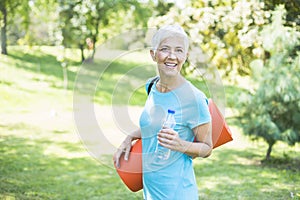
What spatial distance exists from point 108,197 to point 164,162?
9.56 ft

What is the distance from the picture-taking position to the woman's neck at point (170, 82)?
1.89 m

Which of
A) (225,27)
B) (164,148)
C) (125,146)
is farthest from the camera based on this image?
(225,27)

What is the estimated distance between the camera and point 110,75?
8.71ft

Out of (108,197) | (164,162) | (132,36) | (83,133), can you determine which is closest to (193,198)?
(164,162)

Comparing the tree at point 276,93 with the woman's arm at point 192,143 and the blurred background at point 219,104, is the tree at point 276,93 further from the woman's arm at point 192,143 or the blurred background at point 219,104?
the woman's arm at point 192,143

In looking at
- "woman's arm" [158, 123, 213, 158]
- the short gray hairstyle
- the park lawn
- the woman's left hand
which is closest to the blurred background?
the park lawn

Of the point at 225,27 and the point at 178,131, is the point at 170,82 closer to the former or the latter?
the point at 178,131

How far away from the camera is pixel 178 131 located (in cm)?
184

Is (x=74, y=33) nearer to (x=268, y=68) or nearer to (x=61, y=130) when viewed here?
(x=61, y=130)

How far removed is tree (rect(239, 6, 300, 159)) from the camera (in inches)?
225

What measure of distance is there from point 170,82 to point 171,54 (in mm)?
137

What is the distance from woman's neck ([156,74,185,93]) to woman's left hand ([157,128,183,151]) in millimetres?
237

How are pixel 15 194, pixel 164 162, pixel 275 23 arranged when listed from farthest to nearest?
pixel 275 23 < pixel 15 194 < pixel 164 162

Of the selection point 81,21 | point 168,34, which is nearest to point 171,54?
point 168,34
